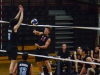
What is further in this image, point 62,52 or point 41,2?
point 41,2

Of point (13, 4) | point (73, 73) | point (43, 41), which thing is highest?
point (13, 4)

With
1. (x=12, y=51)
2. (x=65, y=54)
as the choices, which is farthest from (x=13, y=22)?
(x=65, y=54)

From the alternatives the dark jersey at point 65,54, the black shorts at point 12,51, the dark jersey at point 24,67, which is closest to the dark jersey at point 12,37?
the black shorts at point 12,51

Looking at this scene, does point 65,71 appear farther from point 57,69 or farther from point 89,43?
point 89,43

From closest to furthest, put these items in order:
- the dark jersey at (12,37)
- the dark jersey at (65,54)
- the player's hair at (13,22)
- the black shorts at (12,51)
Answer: the player's hair at (13,22)
the dark jersey at (12,37)
the black shorts at (12,51)
the dark jersey at (65,54)

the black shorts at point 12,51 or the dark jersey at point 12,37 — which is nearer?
the dark jersey at point 12,37

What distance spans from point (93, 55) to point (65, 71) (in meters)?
1.07

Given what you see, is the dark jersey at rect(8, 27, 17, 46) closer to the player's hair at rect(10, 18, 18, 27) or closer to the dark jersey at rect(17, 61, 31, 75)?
the player's hair at rect(10, 18, 18, 27)

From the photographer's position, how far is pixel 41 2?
54.9 ft

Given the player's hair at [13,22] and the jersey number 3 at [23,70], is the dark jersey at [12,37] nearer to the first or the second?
the player's hair at [13,22]

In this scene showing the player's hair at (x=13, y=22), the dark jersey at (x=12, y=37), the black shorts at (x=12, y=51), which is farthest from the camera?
the black shorts at (x=12, y=51)

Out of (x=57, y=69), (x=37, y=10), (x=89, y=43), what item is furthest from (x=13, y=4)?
(x=57, y=69)

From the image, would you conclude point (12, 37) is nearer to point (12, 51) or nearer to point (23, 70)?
point (12, 51)

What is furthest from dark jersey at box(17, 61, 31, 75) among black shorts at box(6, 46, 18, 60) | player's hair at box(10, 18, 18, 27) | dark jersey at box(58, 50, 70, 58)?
dark jersey at box(58, 50, 70, 58)
